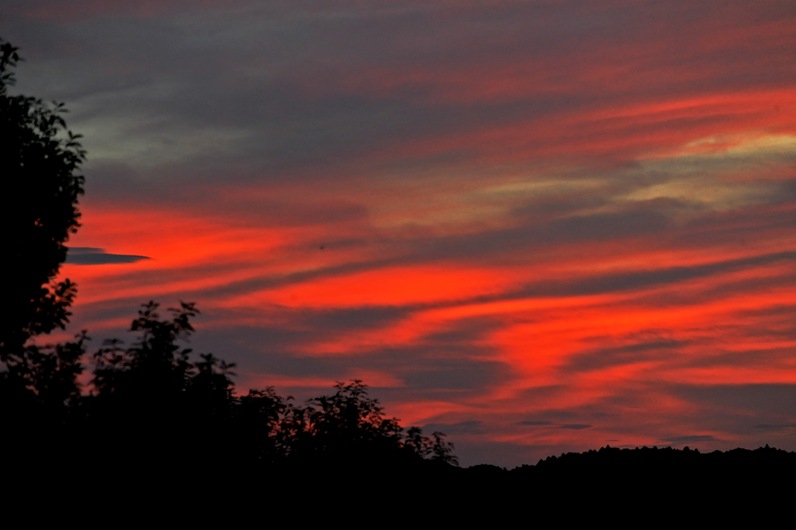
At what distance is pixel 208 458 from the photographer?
27781mm

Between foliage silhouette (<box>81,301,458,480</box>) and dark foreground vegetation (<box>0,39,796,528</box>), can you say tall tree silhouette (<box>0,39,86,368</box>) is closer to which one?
dark foreground vegetation (<box>0,39,796,528</box>)

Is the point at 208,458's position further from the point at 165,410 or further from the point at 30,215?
the point at 30,215

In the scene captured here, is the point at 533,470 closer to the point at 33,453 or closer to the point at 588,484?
the point at 588,484

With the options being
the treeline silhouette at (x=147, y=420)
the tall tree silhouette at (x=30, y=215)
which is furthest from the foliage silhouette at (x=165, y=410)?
the tall tree silhouette at (x=30, y=215)

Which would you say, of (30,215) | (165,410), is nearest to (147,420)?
(165,410)

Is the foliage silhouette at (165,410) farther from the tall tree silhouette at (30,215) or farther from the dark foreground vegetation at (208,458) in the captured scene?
the tall tree silhouette at (30,215)

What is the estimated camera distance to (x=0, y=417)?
29.8 metres

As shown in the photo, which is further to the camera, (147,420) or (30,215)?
(30,215)

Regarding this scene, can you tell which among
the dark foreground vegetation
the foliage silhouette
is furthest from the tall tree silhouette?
the foliage silhouette

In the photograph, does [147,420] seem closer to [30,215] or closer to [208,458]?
[208,458]

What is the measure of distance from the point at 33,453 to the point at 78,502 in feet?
8.08

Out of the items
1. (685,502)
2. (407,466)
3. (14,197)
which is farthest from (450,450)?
(14,197)

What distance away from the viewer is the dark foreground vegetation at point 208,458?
2712cm

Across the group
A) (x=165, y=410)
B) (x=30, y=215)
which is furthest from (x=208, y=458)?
(x=30, y=215)
